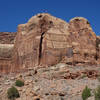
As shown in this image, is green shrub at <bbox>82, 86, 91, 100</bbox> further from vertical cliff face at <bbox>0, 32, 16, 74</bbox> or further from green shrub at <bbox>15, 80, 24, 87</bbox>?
vertical cliff face at <bbox>0, 32, 16, 74</bbox>

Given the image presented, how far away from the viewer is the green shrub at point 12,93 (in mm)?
30703

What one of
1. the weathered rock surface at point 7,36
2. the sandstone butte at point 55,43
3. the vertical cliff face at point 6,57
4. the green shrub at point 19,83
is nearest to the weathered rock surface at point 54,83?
the green shrub at point 19,83

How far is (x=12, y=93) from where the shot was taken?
30578mm

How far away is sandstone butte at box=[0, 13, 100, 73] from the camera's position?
41.8 meters

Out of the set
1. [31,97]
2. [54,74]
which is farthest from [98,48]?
[31,97]

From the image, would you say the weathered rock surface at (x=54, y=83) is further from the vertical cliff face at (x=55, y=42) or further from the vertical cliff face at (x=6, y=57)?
the vertical cliff face at (x=6, y=57)

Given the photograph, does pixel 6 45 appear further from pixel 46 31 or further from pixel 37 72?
pixel 37 72

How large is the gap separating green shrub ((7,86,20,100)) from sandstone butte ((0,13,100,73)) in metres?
10.3

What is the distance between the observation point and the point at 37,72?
38.3 metres

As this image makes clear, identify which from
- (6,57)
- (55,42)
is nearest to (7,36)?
(6,57)

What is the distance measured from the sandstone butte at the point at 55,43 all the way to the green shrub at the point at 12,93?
10296 millimetres

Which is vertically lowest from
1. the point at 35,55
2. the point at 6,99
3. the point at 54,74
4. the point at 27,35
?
the point at 6,99

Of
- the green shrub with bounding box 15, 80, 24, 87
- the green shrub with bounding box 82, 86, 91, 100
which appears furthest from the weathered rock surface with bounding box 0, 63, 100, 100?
the green shrub with bounding box 82, 86, 91, 100

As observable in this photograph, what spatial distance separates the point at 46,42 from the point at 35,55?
2.58 meters
